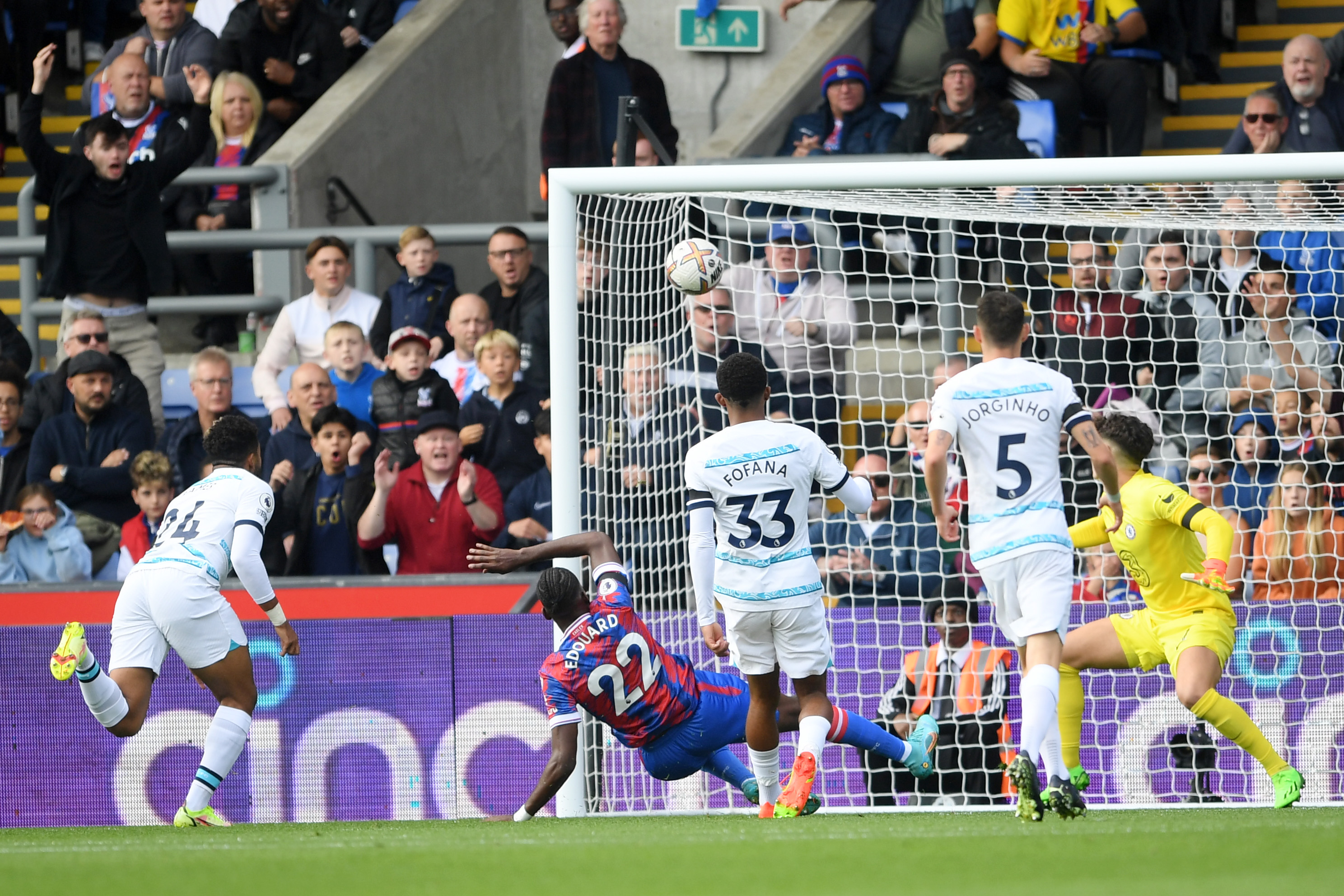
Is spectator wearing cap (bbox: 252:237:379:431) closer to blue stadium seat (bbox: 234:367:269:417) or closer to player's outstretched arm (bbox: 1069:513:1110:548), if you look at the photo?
blue stadium seat (bbox: 234:367:269:417)

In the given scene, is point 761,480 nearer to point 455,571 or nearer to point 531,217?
point 455,571

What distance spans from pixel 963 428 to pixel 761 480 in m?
0.81

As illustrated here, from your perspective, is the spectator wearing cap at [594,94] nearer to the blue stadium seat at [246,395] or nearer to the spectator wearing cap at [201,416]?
the blue stadium seat at [246,395]

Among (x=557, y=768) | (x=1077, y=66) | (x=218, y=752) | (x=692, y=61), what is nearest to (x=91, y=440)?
(x=218, y=752)

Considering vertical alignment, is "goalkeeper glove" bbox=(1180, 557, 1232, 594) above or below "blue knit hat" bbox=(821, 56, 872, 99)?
below

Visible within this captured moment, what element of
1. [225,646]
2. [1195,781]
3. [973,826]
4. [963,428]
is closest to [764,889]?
[973,826]

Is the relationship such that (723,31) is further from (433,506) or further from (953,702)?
(953,702)

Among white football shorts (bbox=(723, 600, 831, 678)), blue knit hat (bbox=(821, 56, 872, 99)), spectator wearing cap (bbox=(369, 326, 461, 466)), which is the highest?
blue knit hat (bbox=(821, 56, 872, 99))

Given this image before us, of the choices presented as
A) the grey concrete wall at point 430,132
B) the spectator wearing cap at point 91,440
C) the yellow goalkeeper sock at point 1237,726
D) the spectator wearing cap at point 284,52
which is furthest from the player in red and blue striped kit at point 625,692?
the spectator wearing cap at point 284,52

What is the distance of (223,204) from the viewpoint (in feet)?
40.2

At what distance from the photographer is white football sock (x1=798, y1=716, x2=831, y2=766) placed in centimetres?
667

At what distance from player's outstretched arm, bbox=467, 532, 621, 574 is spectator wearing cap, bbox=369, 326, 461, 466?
238 centimetres

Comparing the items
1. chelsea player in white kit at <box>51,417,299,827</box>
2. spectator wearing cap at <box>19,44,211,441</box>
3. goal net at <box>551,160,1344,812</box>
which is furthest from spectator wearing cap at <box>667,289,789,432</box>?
spectator wearing cap at <box>19,44,211,441</box>

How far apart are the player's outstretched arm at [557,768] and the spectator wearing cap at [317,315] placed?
409 centimetres
